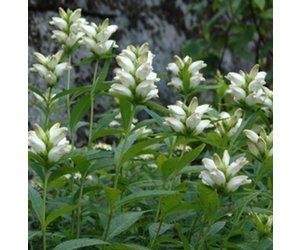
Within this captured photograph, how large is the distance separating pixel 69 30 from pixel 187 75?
0.24 m

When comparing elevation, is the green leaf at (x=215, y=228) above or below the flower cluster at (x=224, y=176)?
A: below

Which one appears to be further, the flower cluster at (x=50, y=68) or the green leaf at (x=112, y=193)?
the flower cluster at (x=50, y=68)

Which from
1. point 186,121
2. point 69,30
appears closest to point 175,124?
point 186,121

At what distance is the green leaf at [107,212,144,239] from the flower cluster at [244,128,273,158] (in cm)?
20

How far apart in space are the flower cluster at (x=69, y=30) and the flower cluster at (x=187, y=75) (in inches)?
7.3

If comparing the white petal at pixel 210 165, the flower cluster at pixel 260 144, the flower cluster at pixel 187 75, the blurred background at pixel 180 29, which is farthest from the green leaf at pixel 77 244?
the blurred background at pixel 180 29

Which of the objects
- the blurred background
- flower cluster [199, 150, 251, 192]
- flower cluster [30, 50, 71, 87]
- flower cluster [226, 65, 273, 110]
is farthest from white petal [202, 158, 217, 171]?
the blurred background

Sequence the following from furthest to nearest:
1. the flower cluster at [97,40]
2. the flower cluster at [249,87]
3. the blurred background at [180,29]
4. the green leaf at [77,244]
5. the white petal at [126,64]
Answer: the blurred background at [180,29] < the flower cluster at [97,40] < the flower cluster at [249,87] < the white petal at [126,64] < the green leaf at [77,244]

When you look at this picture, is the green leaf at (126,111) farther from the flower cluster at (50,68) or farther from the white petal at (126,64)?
the flower cluster at (50,68)

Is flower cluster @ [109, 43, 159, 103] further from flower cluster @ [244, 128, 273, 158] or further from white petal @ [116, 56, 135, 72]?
flower cluster @ [244, 128, 273, 158]

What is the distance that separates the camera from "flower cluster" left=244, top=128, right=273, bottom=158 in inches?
43.6

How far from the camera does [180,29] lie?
10.7ft

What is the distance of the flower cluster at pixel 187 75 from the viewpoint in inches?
50.2

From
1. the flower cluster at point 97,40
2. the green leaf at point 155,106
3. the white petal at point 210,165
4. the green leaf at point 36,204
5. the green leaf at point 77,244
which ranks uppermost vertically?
the flower cluster at point 97,40
